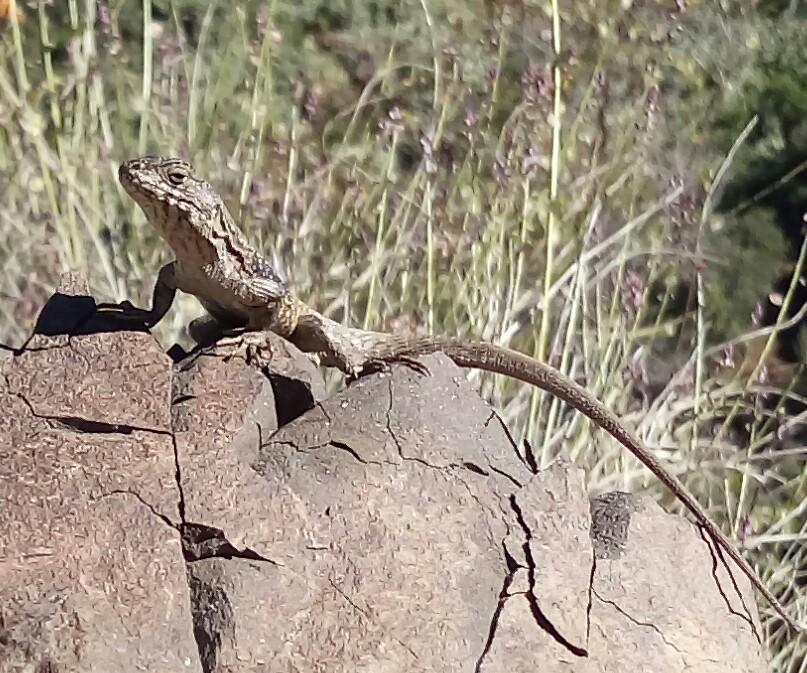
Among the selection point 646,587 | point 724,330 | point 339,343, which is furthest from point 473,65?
point 646,587

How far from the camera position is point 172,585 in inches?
62.9

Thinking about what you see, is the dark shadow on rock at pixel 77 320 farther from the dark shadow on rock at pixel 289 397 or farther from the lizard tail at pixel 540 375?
the lizard tail at pixel 540 375

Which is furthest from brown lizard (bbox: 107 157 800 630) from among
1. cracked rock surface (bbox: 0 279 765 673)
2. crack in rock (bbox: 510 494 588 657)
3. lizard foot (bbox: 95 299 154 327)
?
crack in rock (bbox: 510 494 588 657)

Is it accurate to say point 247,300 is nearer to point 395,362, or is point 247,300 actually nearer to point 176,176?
point 176,176

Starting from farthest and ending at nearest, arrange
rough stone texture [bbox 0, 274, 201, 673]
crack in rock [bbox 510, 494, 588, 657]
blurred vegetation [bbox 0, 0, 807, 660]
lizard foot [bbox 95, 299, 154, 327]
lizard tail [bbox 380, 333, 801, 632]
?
blurred vegetation [bbox 0, 0, 807, 660] < lizard tail [bbox 380, 333, 801, 632] < lizard foot [bbox 95, 299, 154, 327] < crack in rock [bbox 510, 494, 588, 657] < rough stone texture [bbox 0, 274, 201, 673]

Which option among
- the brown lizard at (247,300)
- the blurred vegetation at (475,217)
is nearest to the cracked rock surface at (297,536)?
the brown lizard at (247,300)

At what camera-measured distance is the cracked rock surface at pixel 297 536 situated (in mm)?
1581

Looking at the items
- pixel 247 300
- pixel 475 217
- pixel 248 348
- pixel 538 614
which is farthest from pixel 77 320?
pixel 475 217

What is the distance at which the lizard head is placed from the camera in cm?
226

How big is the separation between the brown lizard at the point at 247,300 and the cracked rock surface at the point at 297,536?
37 centimetres

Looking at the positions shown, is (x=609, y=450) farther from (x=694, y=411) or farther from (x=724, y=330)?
(x=724, y=330)

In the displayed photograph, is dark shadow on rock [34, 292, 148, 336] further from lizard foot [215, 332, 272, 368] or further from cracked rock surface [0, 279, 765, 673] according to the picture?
lizard foot [215, 332, 272, 368]

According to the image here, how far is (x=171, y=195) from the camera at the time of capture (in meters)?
2.30

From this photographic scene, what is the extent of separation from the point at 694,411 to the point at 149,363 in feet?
5.67
